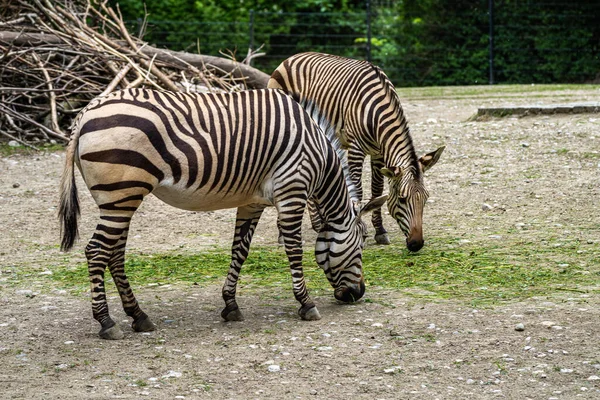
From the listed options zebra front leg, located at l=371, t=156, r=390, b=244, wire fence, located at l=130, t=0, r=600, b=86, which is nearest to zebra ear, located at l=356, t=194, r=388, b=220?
zebra front leg, located at l=371, t=156, r=390, b=244

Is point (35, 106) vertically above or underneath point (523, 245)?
above

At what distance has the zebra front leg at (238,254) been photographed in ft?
20.3

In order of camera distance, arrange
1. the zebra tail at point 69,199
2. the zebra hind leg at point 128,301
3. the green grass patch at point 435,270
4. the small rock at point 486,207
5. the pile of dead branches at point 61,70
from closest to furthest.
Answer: the zebra tail at point 69,199, the zebra hind leg at point 128,301, the green grass patch at point 435,270, the small rock at point 486,207, the pile of dead branches at point 61,70

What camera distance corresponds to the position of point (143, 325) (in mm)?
5934

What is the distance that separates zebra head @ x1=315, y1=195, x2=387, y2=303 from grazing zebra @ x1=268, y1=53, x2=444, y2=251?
1105mm

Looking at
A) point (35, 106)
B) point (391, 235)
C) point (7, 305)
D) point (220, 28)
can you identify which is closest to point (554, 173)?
point (391, 235)

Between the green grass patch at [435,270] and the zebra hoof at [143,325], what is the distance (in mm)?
1255

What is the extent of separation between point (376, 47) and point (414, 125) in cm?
1378

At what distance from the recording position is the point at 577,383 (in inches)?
192

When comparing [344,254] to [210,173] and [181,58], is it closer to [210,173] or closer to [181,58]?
[210,173]

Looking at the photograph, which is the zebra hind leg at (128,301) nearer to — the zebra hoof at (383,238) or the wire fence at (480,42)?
the zebra hoof at (383,238)

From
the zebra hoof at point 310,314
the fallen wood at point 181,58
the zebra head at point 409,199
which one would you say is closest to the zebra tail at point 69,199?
the zebra hoof at point 310,314

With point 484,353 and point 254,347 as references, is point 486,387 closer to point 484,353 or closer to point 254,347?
point 484,353

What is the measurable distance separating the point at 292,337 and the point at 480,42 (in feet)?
56.1
